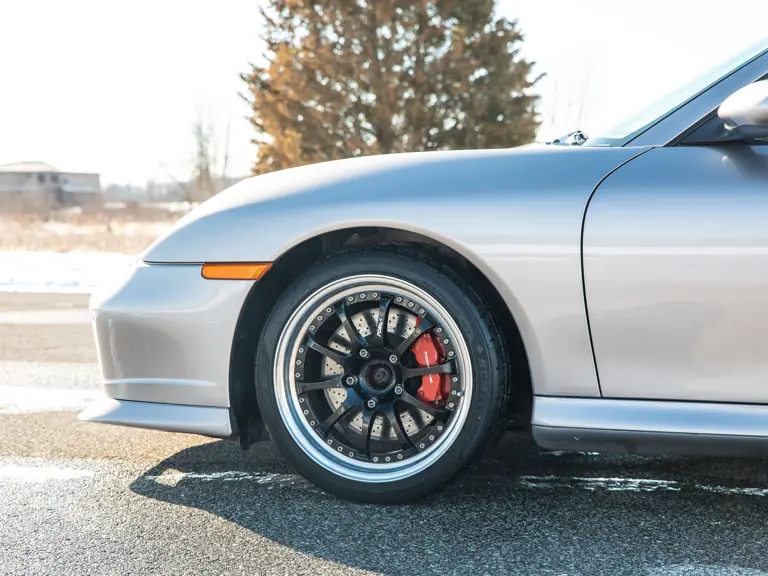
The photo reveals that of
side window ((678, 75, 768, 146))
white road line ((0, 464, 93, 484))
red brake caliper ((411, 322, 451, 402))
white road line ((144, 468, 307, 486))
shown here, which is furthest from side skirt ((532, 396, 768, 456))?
white road line ((0, 464, 93, 484))

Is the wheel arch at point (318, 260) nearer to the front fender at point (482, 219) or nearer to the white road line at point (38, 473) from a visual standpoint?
the front fender at point (482, 219)

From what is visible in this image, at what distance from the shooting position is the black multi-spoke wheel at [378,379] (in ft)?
7.64

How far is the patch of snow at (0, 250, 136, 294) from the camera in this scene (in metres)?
9.72

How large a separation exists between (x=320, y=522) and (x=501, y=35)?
15317 millimetres

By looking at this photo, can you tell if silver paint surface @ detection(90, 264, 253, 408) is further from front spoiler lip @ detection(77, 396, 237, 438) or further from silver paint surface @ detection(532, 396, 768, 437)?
silver paint surface @ detection(532, 396, 768, 437)

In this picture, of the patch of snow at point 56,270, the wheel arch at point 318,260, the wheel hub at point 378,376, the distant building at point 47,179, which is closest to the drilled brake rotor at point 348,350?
the wheel hub at point 378,376

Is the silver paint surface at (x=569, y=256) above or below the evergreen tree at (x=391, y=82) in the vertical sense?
below

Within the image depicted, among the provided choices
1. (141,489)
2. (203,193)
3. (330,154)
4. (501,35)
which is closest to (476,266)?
(141,489)

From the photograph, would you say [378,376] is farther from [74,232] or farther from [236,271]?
[74,232]

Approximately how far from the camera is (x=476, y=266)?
2.30 meters

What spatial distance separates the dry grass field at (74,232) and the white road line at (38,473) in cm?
1330

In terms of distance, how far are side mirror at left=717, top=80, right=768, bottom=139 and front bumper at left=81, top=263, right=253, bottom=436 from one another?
1.45m

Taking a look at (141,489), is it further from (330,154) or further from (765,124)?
(330,154)

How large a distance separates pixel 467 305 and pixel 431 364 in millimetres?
226
